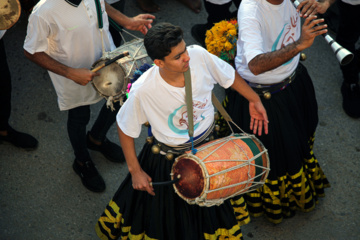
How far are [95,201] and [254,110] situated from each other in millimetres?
1584

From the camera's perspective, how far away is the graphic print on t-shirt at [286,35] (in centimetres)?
333

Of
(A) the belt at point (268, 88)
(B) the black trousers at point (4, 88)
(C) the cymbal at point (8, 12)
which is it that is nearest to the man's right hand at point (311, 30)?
(A) the belt at point (268, 88)

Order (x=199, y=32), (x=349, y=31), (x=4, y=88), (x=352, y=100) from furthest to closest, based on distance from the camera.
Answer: (x=199, y=32) < (x=352, y=100) < (x=349, y=31) < (x=4, y=88)

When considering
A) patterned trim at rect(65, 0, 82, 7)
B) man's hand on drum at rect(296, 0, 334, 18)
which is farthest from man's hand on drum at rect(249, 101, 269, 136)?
patterned trim at rect(65, 0, 82, 7)

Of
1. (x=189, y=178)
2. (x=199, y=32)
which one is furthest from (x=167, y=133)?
(x=199, y=32)

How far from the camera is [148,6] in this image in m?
5.81

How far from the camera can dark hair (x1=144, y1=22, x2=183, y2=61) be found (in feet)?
8.87

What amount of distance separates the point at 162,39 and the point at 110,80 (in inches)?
34.6

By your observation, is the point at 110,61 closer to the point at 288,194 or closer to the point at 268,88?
the point at 268,88

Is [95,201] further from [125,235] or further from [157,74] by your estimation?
[157,74]

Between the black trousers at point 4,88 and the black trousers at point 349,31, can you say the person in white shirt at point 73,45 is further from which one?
the black trousers at point 349,31

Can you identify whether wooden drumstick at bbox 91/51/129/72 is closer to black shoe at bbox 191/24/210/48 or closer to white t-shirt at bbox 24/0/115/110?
white t-shirt at bbox 24/0/115/110

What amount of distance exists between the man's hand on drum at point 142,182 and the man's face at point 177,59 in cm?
71

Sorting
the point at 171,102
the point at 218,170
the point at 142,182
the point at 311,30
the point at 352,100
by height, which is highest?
the point at 311,30
